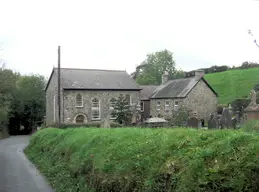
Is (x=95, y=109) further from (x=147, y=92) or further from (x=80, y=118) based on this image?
(x=147, y=92)

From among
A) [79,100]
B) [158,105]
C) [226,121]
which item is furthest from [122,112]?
[226,121]

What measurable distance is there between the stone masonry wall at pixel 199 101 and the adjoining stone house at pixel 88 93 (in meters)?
6.62

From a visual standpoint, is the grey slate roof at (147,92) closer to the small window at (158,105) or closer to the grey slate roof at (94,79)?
the grey slate roof at (94,79)

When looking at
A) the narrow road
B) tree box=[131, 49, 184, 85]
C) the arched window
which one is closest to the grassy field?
the narrow road

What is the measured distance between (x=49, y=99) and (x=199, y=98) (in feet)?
85.9

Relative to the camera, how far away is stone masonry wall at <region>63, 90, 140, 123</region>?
51050 millimetres

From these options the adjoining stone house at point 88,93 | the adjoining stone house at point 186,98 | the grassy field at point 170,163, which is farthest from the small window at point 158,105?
the grassy field at point 170,163

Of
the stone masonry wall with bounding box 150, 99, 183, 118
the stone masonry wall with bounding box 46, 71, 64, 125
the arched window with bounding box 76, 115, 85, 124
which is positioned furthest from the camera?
the stone masonry wall with bounding box 46, 71, 64, 125

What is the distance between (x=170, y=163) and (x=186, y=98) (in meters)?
43.8

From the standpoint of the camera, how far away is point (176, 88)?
175ft

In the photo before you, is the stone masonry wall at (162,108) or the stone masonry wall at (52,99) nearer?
the stone masonry wall at (162,108)

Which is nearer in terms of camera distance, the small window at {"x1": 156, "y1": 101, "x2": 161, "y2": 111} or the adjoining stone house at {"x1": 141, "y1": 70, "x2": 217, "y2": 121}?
the adjoining stone house at {"x1": 141, "y1": 70, "x2": 217, "y2": 121}

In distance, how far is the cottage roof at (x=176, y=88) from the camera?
50812mm

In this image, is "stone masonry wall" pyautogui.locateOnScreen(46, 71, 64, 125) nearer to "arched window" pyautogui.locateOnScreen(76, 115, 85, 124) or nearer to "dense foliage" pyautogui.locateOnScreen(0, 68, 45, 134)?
"arched window" pyautogui.locateOnScreen(76, 115, 85, 124)
